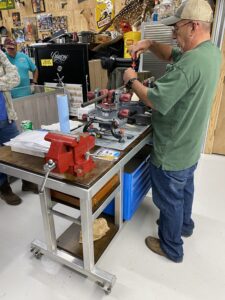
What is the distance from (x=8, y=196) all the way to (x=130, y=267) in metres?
1.37

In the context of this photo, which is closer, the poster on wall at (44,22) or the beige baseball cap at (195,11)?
the beige baseball cap at (195,11)

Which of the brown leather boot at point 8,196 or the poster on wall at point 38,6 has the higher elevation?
the poster on wall at point 38,6

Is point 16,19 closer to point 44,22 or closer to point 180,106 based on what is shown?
point 44,22

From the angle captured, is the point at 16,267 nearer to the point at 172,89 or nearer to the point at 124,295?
the point at 124,295

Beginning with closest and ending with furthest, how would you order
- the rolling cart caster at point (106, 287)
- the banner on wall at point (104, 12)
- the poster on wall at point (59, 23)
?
the rolling cart caster at point (106, 287), the banner on wall at point (104, 12), the poster on wall at point (59, 23)

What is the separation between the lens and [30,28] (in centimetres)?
459

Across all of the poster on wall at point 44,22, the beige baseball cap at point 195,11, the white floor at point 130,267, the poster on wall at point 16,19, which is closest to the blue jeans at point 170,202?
the white floor at point 130,267

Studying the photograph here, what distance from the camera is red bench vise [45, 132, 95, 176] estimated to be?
3.57 ft

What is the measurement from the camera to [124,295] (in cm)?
145

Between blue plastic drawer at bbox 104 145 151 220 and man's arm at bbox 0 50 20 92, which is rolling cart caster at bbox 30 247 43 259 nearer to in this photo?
blue plastic drawer at bbox 104 145 151 220

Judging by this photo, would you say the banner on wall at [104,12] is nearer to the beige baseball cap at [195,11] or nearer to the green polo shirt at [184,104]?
the beige baseball cap at [195,11]

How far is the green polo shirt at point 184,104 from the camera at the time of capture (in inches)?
45.1

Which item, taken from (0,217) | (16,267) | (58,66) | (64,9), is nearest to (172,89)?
(16,267)

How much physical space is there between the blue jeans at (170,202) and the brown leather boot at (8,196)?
4.65 ft
